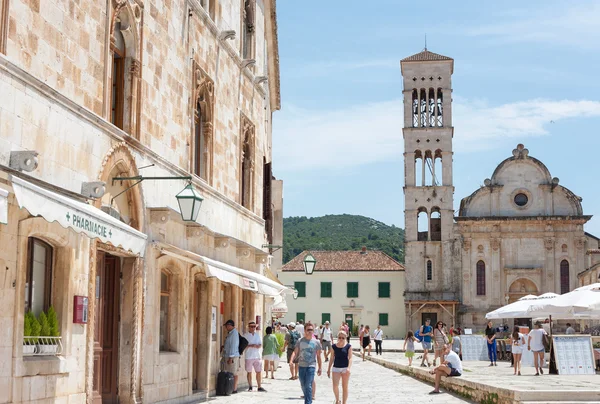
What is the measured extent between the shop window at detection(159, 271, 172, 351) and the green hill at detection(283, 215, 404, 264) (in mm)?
99800

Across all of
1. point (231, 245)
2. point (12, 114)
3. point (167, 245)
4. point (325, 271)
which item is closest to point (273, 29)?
point (231, 245)

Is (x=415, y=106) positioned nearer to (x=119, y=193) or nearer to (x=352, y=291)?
(x=352, y=291)

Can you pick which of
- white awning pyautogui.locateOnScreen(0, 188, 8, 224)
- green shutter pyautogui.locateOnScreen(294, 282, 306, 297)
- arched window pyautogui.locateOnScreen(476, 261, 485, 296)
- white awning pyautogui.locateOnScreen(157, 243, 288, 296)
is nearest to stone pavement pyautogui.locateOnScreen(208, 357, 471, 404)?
white awning pyautogui.locateOnScreen(157, 243, 288, 296)

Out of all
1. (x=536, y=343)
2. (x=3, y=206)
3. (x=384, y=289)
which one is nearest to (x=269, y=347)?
(x=536, y=343)

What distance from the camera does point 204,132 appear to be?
57.5 feet

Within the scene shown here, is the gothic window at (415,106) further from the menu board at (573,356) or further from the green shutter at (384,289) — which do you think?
the menu board at (573,356)

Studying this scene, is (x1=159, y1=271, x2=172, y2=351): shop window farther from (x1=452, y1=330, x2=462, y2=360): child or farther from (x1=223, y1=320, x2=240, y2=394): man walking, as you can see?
(x1=452, y1=330, x2=462, y2=360): child

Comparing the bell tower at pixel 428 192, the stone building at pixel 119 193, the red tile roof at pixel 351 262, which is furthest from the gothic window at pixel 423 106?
the stone building at pixel 119 193

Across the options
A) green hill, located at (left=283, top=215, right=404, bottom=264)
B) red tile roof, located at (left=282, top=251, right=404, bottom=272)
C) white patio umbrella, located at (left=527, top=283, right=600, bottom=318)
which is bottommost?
white patio umbrella, located at (left=527, top=283, right=600, bottom=318)

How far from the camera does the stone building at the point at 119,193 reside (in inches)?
369

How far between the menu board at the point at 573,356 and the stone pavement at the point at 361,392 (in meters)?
3.57

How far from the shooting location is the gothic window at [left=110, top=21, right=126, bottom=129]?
1302 cm

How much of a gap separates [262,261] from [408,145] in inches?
1883

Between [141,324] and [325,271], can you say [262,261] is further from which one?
[325,271]
